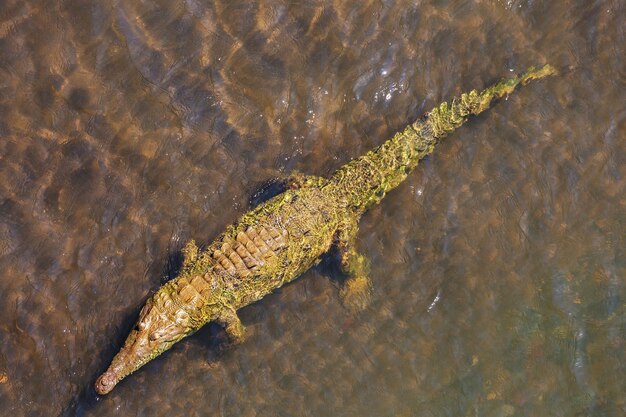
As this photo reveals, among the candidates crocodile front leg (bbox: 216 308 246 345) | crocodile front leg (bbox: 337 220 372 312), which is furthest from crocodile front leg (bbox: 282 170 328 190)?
crocodile front leg (bbox: 216 308 246 345)

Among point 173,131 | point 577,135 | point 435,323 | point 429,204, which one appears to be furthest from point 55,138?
point 577,135

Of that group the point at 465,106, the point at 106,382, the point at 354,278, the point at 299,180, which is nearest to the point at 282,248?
the point at 299,180

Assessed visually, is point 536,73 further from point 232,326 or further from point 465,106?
point 232,326

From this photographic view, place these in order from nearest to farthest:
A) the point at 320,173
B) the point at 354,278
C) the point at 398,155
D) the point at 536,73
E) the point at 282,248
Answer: the point at 282,248 → the point at 398,155 → the point at 354,278 → the point at 320,173 → the point at 536,73

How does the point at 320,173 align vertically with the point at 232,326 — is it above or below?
above

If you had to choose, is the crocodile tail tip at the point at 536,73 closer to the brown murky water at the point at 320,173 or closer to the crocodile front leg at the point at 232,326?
the brown murky water at the point at 320,173

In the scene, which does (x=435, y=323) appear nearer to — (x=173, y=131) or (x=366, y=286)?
(x=366, y=286)

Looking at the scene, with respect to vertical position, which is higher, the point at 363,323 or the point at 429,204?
the point at 429,204
